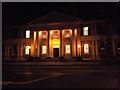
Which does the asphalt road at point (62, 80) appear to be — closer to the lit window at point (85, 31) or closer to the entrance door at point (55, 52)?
the lit window at point (85, 31)

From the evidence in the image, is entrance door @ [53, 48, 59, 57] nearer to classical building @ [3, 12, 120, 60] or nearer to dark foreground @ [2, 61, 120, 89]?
classical building @ [3, 12, 120, 60]

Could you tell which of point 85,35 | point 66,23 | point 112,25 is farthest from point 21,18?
point 112,25

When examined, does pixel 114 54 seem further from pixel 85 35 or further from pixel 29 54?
pixel 29 54

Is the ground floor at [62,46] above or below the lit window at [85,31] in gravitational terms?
below

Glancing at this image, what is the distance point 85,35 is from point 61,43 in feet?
16.2

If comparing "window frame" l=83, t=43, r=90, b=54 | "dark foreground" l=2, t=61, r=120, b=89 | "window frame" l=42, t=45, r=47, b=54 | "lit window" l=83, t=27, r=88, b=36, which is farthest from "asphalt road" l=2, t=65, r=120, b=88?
"window frame" l=42, t=45, r=47, b=54

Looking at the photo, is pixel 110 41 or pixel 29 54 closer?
pixel 110 41

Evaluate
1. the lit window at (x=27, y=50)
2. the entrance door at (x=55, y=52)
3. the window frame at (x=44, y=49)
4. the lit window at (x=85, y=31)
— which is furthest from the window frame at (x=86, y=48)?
the lit window at (x=27, y=50)

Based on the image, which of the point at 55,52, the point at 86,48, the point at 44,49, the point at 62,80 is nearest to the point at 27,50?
the point at 44,49

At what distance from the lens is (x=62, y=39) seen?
38062mm

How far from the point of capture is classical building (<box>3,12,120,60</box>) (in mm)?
36000

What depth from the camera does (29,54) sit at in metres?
39.7

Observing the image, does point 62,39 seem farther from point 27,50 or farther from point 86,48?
point 27,50

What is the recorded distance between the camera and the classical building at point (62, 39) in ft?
118
